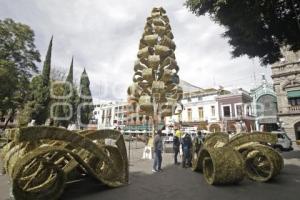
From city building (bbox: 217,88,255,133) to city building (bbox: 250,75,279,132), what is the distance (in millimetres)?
1468

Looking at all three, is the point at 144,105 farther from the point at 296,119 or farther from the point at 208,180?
the point at 296,119

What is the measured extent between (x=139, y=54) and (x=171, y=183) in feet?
44.2

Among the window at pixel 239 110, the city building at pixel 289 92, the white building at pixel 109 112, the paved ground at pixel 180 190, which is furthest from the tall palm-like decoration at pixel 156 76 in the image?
the white building at pixel 109 112

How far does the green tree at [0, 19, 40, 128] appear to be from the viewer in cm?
2017

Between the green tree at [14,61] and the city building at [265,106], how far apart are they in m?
30.0

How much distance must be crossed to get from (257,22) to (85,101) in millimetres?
37420

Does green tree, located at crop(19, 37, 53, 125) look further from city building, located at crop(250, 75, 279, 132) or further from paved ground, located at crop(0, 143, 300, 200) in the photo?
city building, located at crop(250, 75, 279, 132)

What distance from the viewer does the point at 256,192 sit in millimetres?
6086

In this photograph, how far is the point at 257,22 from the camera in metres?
9.57

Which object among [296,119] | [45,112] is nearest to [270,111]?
[296,119]

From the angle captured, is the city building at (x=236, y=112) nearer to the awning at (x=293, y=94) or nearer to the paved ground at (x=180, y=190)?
the awning at (x=293, y=94)

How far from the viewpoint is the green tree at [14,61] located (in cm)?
2017

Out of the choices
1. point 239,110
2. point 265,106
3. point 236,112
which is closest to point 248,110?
point 239,110

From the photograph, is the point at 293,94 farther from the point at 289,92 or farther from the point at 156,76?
the point at 156,76
